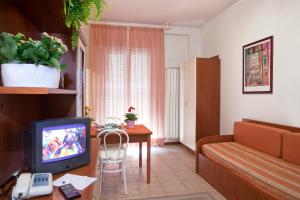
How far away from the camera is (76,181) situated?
1163 millimetres

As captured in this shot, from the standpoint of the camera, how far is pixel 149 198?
8.38 ft

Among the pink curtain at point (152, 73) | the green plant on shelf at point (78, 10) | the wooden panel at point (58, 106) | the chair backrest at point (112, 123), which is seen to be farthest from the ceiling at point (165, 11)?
the green plant on shelf at point (78, 10)

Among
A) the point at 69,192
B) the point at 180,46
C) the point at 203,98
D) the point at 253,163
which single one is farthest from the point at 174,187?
the point at 180,46

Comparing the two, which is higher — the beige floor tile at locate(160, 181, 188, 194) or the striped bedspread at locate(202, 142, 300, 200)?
the striped bedspread at locate(202, 142, 300, 200)

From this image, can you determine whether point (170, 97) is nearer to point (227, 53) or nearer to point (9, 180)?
point (227, 53)

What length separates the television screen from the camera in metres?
1.23

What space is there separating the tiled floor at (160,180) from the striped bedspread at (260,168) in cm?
45

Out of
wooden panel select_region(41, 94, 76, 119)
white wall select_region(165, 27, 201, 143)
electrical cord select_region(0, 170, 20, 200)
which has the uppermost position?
white wall select_region(165, 27, 201, 143)

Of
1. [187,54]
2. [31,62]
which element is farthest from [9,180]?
[187,54]

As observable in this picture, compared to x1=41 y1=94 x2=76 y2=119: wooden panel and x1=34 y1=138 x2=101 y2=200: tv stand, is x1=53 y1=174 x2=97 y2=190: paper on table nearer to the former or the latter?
x1=34 y1=138 x2=101 y2=200: tv stand

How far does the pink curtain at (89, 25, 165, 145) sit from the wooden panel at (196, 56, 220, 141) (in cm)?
103

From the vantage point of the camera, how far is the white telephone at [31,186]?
902 mm

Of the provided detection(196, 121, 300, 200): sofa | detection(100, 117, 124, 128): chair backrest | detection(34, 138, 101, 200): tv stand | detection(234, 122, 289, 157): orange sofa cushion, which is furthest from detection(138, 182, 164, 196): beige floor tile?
detection(234, 122, 289, 157): orange sofa cushion

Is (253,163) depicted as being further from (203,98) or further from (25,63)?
(25,63)
